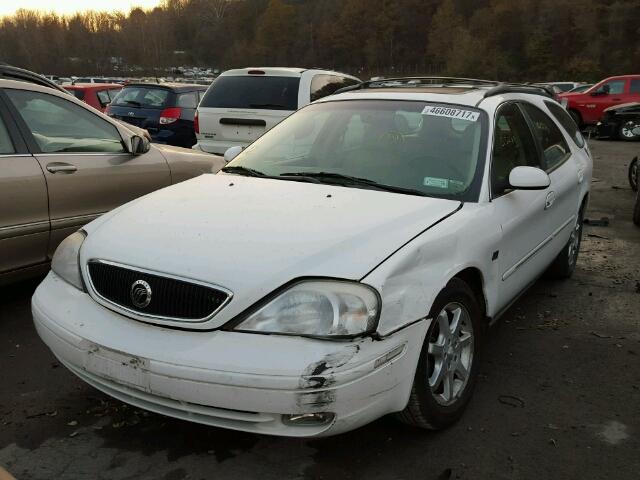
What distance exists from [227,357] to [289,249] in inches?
20.0

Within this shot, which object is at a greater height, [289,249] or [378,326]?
[289,249]

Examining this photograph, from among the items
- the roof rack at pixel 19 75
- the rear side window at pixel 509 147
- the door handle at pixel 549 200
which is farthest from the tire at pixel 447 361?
the roof rack at pixel 19 75

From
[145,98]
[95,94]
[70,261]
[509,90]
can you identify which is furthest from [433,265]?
[95,94]

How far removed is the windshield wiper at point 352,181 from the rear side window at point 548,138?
1444mm

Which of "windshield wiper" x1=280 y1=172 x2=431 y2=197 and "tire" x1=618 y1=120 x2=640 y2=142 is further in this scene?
"tire" x1=618 y1=120 x2=640 y2=142

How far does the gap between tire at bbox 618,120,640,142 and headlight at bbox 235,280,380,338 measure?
54.5 feet

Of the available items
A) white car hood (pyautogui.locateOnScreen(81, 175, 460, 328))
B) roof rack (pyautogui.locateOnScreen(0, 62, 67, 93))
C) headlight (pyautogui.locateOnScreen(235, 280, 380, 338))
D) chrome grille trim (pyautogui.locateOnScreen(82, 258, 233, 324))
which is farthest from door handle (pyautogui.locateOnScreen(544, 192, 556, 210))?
roof rack (pyautogui.locateOnScreen(0, 62, 67, 93))

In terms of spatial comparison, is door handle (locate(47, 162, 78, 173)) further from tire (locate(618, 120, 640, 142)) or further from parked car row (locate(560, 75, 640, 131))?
parked car row (locate(560, 75, 640, 131))

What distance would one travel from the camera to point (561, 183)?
4.27m

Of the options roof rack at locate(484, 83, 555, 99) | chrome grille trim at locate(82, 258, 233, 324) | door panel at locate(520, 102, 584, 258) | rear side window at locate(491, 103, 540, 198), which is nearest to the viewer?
chrome grille trim at locate(82, 258, 233, 324)

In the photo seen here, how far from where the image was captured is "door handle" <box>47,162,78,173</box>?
416cm

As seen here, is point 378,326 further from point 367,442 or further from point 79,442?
point 79,442

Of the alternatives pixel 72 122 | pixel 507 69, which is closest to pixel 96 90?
pixel 72 122

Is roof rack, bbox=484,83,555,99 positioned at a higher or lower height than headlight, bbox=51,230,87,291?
higher
